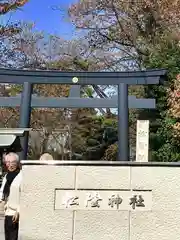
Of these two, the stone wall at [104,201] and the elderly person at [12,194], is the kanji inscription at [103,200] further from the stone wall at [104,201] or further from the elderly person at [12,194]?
the elderly person at [12,194]

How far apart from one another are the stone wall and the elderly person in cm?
22

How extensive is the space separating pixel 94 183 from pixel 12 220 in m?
1.18

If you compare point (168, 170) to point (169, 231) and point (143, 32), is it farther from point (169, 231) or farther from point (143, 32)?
point (143, 32)

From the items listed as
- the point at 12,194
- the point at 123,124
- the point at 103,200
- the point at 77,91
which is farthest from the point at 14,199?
the point at 77,91

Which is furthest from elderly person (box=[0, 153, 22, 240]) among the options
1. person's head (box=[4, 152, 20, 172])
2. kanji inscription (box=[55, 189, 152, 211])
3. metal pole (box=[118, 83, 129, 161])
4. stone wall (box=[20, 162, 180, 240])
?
metal pole (box=[118, 83, 129, 161])

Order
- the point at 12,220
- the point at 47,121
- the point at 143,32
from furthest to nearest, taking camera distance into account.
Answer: the point at 47,121, the point at 143,32, the point at 12,220

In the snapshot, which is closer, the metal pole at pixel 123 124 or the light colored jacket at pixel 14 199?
the light colored jacket at pixel 14 199

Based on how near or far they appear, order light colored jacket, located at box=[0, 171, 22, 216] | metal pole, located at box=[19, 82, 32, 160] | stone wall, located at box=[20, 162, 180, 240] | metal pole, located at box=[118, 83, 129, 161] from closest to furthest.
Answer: light colored jacket, located at box=[0, 171, 22, 216] < stone wall, located at box=[20, 162, 180, 240] < metal pole, located at box=[118, 83, 129, 161] < metal pole, located at box=[19, 82, 32, 160]

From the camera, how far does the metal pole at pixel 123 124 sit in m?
16.1

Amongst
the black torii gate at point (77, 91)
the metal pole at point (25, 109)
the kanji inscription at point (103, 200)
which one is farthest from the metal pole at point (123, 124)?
the kanji inscription at point (103, 200)

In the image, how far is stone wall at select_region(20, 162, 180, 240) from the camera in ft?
21.5

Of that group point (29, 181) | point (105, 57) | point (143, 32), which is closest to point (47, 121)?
point (105, 57)

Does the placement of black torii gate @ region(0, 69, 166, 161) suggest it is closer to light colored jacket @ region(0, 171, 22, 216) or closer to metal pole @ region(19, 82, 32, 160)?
metal pole @ region(19, 82, 32, 160)

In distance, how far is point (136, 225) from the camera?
21.6 feet
